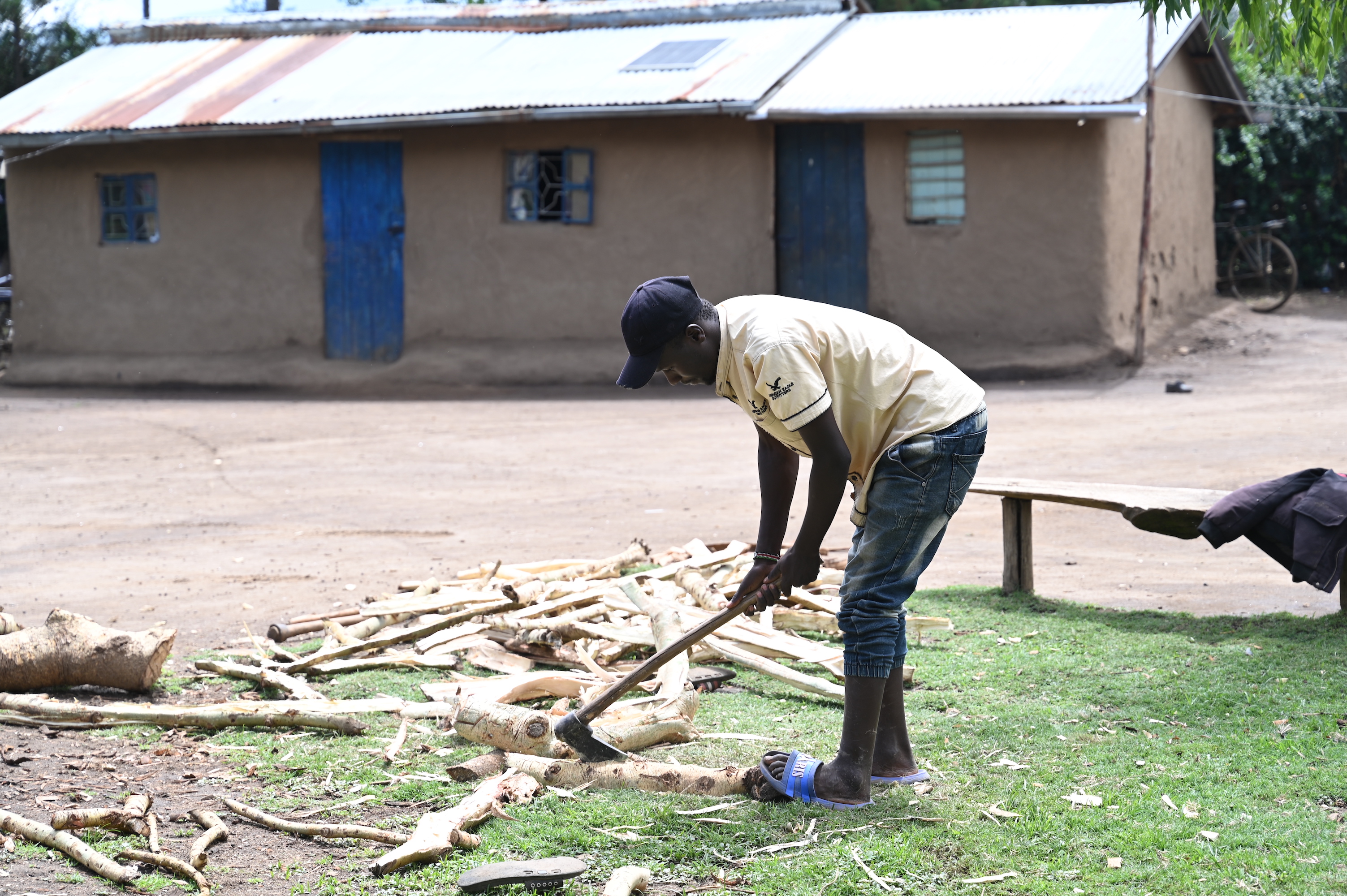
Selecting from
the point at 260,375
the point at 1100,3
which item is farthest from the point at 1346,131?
the point at 260,375

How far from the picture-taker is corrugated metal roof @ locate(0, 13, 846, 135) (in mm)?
15352

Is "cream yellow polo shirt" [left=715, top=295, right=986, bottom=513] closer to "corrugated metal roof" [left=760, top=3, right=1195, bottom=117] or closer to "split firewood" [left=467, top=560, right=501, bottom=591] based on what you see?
"split firewood" [left=467, top=560, right=501, bottom=591]

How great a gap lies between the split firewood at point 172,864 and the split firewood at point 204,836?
29 millimetres

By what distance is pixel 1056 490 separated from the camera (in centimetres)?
571

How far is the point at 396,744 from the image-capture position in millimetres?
4086

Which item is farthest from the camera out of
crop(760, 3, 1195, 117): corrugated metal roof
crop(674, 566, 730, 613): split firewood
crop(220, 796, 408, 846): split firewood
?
crop(760, 3, 1195, 117): corrugated metal roof

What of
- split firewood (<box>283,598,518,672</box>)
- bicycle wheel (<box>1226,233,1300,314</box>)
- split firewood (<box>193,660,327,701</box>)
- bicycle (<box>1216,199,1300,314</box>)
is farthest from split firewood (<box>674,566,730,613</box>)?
bicycle wheel (<box>1226,233,1300,314</box>)

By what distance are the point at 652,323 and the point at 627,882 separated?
4.50 ft

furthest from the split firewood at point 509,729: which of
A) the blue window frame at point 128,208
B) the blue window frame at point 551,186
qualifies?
the blue window frame at point 128,208

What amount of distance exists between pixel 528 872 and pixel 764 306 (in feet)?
Answer: 5.08

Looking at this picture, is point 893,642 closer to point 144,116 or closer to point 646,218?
point 646,218

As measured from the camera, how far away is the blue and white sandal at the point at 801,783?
345cm

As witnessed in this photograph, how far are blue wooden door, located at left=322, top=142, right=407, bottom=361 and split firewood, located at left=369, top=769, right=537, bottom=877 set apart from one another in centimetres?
1338

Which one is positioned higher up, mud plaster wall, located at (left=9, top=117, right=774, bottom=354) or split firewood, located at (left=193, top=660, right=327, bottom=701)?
mud plaster wall, located at (left=9, top=117, right=774, bottom=354)
